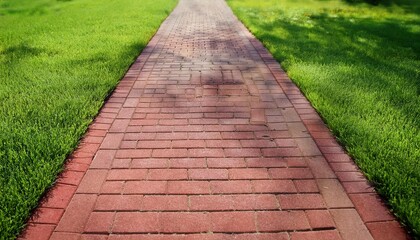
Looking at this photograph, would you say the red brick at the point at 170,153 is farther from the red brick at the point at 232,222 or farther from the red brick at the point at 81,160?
the red brick at the point at 232,222

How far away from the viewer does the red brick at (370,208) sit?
2301mm

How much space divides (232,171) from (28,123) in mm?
2263

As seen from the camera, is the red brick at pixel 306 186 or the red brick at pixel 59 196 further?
the red brick at pixel 306 186

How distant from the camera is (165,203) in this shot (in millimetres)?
2416

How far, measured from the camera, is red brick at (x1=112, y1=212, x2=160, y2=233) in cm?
218

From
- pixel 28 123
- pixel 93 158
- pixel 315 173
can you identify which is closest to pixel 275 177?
pixel 315 173

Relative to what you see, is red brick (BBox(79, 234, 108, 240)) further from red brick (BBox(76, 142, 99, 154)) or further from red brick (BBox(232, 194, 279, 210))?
red brick (BBox(76, 142, 99, 154))

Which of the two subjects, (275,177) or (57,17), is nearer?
(275,177)

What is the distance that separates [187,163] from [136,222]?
2.57 feet

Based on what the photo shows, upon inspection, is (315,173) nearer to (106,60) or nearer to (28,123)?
(28,123)

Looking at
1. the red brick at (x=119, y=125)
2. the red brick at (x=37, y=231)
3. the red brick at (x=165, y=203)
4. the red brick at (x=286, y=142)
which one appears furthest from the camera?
the red brick at (x=119, y=125)

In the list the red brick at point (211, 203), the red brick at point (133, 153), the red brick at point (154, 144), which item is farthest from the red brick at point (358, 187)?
the red brick at point (133, 153)

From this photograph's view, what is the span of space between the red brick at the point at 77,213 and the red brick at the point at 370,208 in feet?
6.53

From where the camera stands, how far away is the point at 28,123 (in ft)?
11.2
